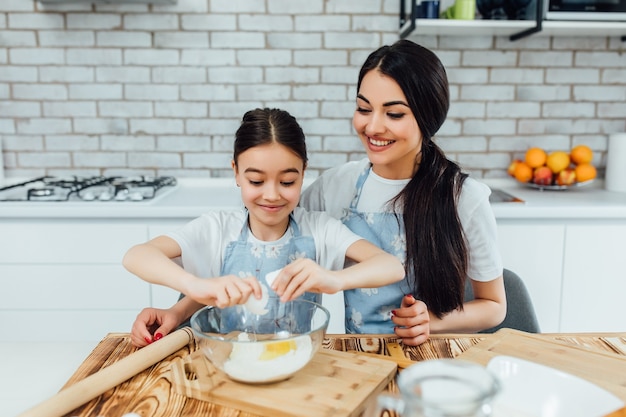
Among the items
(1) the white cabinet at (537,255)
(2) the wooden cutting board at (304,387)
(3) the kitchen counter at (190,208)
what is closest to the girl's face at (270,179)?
(2) the wooden cutting board at (304,387)

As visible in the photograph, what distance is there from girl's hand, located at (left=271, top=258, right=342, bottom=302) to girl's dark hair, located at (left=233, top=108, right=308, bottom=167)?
33cm

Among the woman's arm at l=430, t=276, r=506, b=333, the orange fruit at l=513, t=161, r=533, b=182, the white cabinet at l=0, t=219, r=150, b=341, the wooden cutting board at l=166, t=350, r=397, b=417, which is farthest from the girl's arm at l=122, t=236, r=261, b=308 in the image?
the orange fruit at l=513, t=161, r=533, b=182

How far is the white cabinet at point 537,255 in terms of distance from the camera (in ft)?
6.56

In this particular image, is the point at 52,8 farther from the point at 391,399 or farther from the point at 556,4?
the point at 391,399

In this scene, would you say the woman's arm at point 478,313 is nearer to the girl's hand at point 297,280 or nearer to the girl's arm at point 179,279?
the girl's hand at point 297,280

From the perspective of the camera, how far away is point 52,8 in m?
2.36

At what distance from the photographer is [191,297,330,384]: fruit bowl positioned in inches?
30.5

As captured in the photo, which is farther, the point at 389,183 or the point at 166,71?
the point at 166,71

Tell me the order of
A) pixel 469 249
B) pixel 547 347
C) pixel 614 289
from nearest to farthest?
pixel 547 347 → pixel 469 249 → pixel 614 289

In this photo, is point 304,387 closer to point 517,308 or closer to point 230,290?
point 230,290

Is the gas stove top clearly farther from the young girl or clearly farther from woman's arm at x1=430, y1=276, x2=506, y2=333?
woman's arm at x1=430, y1=276, x2=506, y2=333

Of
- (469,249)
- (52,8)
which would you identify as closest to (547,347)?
(469,249)

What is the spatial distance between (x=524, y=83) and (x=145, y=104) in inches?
65.3

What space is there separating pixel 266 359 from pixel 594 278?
65.9 inches
